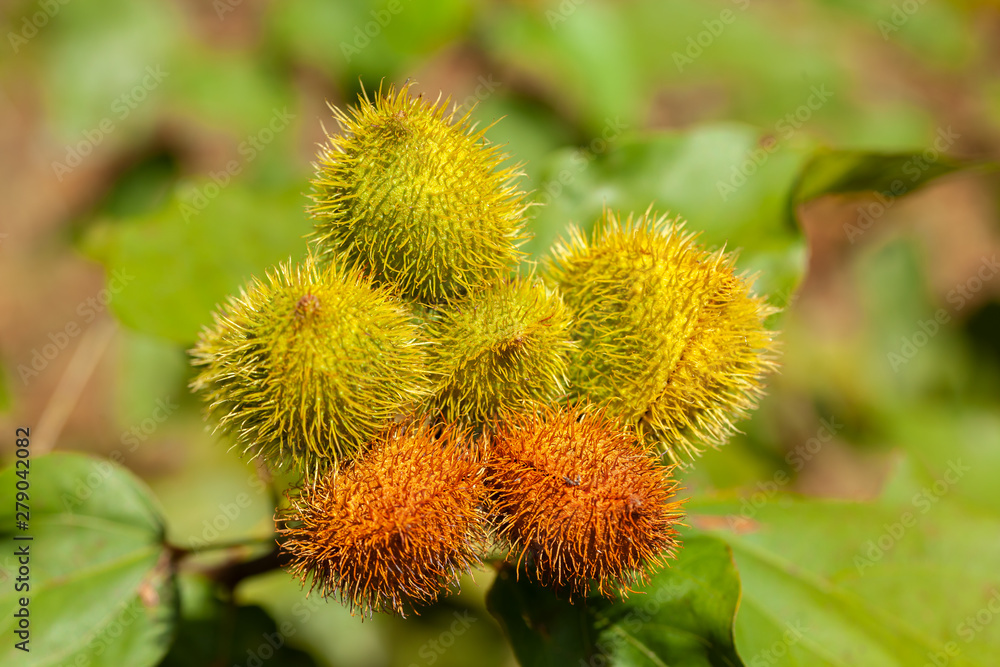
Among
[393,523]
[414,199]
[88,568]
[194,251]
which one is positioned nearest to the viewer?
[393,523]

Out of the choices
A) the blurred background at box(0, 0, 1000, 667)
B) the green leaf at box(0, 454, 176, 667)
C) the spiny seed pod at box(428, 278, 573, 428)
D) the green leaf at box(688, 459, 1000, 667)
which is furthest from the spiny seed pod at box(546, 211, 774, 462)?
the green leaf at box(0, 454, 176, 667)

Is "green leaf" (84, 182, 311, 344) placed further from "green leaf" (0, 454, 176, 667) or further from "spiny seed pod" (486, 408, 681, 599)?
"spiny seed pod" (486, 408, 681, 599)

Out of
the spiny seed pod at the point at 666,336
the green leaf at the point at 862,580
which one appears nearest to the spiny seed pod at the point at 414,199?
the spiny seed pod at the point at 666,336

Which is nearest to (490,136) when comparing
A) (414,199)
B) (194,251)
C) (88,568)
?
(194,251)

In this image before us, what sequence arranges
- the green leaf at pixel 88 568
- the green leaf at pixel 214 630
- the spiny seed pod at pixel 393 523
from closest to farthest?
1. the spiny seed pod at pixel 393 523
2. the green leaf at pixel 88 568
3. the green leaf at pixel 214 630

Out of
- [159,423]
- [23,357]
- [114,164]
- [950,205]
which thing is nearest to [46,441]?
[159,423]

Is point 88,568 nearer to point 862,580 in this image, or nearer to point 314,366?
point 314,366

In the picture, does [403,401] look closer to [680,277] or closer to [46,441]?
[680,277]

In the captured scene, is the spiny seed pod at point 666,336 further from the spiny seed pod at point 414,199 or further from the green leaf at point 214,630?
the green leaf at point 214,630
